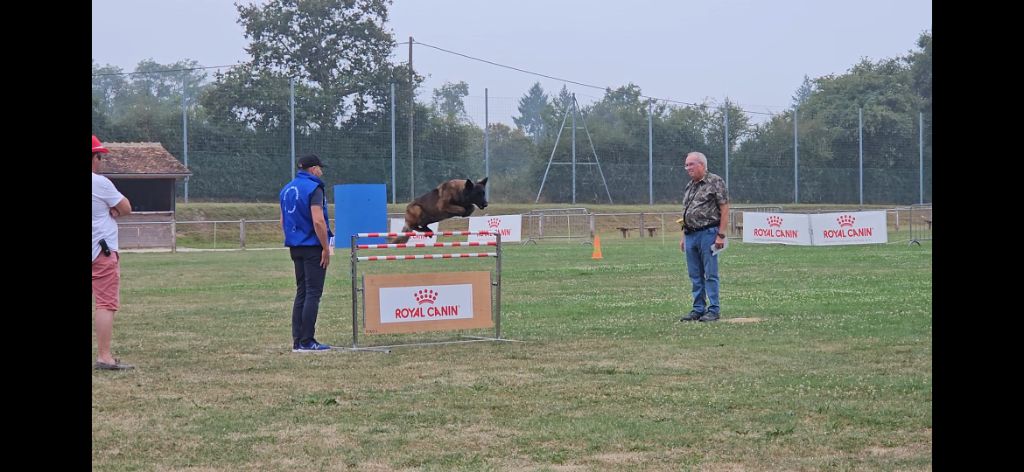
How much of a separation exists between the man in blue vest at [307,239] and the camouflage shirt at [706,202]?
13.7 ft

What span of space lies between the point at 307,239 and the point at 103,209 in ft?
6.44

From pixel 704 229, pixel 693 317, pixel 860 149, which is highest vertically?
pixel 860 149

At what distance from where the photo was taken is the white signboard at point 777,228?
32844 mm

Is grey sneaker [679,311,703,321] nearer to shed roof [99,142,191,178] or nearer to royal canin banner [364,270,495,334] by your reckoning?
royal canin banner [364,270,495,334]

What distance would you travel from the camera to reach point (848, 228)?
32625 millimetres

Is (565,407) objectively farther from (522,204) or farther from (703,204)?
(522,204)

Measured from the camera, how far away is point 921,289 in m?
16.8

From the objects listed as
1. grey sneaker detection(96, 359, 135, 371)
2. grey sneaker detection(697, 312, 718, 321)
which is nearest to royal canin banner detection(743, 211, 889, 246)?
grey sneaker detection(697, 312, 718, 321)

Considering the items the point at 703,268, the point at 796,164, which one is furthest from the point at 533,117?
the point at 703,268

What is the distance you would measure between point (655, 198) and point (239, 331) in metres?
40.9

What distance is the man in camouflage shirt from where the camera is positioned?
42.9 feet

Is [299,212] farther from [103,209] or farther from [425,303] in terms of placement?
[103,209]

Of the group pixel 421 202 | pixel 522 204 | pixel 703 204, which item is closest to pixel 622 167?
pixel 522 204

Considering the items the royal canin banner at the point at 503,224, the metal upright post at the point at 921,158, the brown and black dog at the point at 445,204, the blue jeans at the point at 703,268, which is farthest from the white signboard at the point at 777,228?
the metal upright post at the point at 921,158
